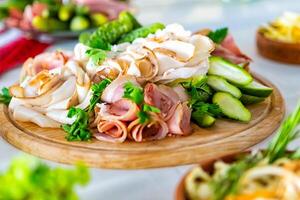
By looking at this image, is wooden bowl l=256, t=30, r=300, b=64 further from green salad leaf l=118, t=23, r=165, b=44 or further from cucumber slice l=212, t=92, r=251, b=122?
cucumber slice l=212, t=92, r=251, b=122

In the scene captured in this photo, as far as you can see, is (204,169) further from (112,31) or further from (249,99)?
(112,31)

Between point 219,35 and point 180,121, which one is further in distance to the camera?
point 219,35

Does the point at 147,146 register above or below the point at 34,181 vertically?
below

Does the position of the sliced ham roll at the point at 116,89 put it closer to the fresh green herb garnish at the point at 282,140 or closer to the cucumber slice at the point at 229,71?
the cucumber slice at the point at 229,71

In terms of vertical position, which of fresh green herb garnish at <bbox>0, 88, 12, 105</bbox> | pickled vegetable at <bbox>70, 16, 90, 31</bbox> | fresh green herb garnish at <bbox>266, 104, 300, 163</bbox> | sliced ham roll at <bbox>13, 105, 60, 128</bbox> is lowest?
pickled vegetable at <bbox>70, 16, 90, 31</bbox>

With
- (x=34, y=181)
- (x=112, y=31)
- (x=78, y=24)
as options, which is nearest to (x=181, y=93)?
(x=112, y=31)

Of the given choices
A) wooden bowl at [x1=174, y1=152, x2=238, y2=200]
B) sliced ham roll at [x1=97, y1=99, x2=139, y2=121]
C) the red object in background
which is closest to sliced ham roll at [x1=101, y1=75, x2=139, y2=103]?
sliced ham roll at [x1=97, y1=99, x2=139, y2=121]

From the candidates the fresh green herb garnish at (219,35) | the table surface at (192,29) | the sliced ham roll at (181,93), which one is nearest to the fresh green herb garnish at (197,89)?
the sliced ham roll at (181,93)
